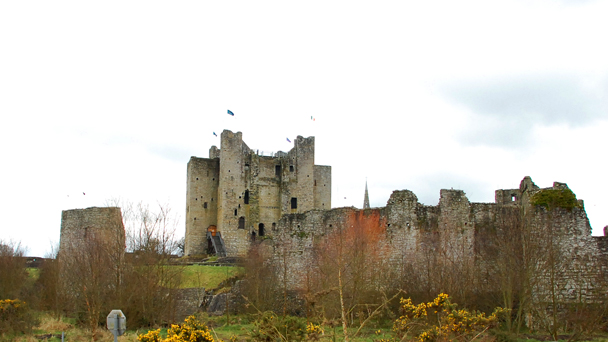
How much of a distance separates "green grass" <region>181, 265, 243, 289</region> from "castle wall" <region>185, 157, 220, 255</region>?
15017mm

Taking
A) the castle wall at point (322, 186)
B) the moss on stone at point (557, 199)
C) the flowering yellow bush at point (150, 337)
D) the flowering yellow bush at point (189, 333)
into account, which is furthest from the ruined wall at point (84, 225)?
the castle wall at point (322, 186)

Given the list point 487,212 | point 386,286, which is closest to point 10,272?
point 386,286

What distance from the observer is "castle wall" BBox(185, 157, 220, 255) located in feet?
206

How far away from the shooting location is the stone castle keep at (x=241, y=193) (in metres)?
62.5

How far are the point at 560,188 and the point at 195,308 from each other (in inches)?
952

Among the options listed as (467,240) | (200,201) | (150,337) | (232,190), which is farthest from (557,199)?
(200,201)

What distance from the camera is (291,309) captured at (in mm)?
35938

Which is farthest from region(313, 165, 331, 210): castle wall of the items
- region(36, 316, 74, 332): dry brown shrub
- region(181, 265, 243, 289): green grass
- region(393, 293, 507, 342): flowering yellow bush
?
region(393, 293, 507, 342): flowering yellow bush

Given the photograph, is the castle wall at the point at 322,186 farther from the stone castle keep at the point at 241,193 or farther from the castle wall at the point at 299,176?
the castle wall at the point at 299,176

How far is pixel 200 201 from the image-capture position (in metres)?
64.1

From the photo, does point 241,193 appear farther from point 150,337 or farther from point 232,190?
point 150,337

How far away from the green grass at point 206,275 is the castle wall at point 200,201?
15017 millimetres

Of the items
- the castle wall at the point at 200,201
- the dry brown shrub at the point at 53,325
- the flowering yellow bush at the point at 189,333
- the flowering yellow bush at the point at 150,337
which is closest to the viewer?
the flowering yellow bush at the point at 150,337

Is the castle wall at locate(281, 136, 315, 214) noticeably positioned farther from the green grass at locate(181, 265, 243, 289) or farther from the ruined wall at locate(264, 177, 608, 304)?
the ruined wall at locate(264, 177, 608, 304)
